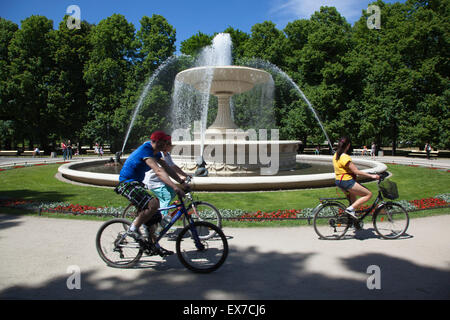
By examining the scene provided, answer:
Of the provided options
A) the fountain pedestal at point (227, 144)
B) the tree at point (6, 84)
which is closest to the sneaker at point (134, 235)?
the fountain pedestal at point (227, 144)

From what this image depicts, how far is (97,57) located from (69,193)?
3086 centimetres

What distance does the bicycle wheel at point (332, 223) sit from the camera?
5875 mm

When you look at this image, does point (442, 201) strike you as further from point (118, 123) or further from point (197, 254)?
point (118, 123)

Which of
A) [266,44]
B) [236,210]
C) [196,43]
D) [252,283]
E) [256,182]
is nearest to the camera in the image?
[252,283]

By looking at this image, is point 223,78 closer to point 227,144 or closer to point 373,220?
point 227,144

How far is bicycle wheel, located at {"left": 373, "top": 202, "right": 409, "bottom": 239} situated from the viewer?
5832 mm

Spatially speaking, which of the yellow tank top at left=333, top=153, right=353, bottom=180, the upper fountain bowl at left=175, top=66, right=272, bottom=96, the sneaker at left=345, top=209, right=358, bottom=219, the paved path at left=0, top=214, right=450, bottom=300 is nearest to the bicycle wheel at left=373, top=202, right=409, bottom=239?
the paved path at left=0, top=214, right=450, bottom=300

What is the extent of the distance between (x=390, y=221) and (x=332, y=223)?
3.34 ft

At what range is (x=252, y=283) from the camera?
4.10m

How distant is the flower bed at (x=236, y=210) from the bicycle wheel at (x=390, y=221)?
1.34 meters

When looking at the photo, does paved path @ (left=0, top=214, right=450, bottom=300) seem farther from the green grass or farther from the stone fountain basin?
the stone fountain basin

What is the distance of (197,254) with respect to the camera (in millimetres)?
4621

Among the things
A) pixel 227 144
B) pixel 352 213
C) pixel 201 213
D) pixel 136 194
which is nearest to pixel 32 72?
pixel 227 144

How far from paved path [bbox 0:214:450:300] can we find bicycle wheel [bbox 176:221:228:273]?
5.5 inches
